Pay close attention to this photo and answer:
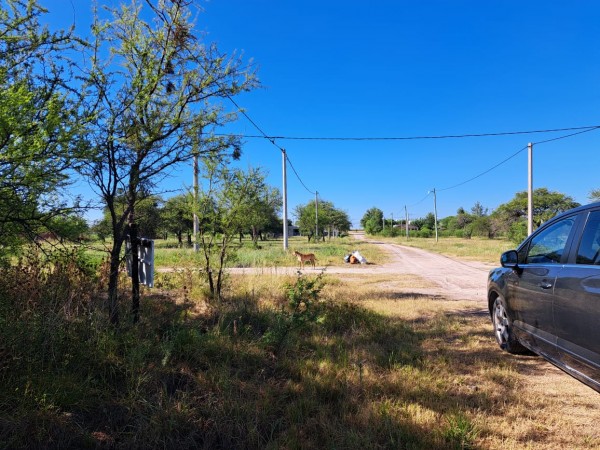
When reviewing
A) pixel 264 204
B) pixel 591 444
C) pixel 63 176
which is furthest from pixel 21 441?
pixel 264 204

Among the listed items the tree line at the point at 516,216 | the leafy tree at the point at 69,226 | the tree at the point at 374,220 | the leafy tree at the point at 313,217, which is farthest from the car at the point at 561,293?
the tree at the point at 374,220

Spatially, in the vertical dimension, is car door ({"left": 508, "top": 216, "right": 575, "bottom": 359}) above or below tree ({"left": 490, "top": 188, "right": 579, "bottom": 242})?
below

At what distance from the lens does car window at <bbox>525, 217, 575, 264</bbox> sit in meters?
3.72

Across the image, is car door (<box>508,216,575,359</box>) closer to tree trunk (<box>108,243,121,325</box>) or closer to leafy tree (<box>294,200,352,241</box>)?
tree trunk (<box>108,243,121,325</box>)

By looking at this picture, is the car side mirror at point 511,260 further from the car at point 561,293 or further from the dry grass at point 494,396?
the dry grass at point 494,396

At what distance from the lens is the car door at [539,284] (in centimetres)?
360

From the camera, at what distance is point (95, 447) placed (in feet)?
9.21

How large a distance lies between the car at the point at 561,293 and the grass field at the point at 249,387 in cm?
54

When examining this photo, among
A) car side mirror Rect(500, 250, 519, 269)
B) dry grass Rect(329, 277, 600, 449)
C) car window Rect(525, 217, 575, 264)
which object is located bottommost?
dry grass Rect(329, 277, 600, 449)

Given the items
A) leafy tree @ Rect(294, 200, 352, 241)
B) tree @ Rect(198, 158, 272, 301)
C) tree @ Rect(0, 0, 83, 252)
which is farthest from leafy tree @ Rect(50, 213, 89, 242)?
leafy tree @ Rect(294, 200, 352, 241)

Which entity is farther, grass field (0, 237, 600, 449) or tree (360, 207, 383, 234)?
tree (360, 207, 383, 234)

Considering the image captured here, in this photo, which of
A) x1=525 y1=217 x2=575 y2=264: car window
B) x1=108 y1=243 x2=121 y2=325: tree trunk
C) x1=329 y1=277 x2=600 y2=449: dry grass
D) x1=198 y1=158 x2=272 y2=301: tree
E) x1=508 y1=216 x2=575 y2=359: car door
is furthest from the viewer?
x1=198 y1=158 x2=272 y2=301: tree

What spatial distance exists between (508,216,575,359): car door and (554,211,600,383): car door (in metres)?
0.16

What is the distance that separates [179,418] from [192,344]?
132 centimetres
